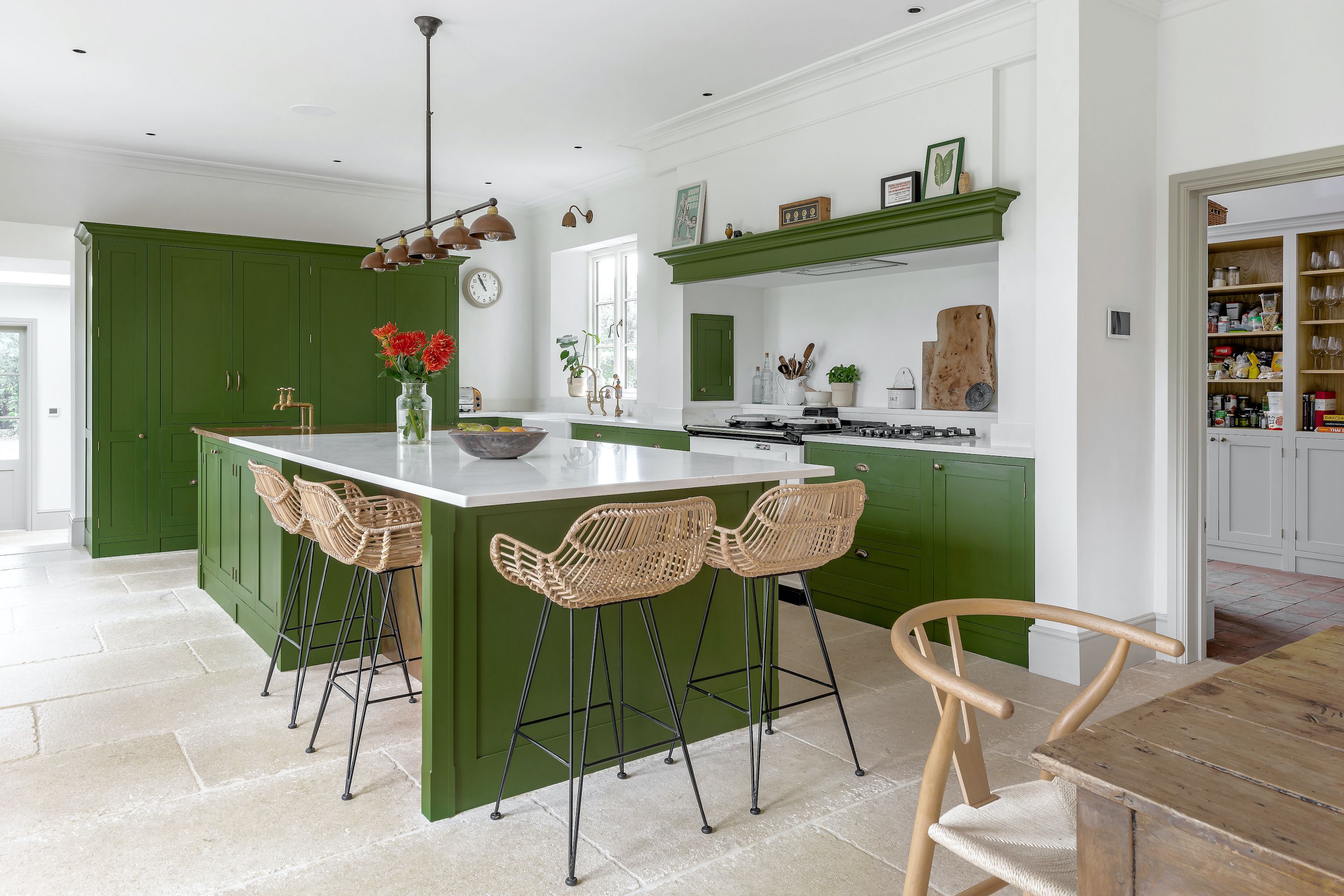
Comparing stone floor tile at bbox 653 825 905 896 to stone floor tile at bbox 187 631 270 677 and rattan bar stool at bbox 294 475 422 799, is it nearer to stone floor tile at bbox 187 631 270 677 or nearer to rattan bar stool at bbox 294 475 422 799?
rattan bar stool at bbox 294 475 422 799

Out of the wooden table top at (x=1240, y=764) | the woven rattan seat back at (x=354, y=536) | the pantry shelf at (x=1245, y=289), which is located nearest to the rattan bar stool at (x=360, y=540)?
the woven rattan seat back at (x=354, y=536)

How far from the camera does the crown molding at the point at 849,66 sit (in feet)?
12.5

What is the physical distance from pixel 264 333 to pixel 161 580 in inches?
74.6

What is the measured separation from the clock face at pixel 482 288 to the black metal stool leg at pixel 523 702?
550 centimetres

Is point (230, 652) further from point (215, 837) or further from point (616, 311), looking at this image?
point (616, 311)

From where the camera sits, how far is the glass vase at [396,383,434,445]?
3670 millimetres

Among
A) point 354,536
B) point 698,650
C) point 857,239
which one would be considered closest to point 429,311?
point 857,239

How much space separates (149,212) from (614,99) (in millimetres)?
3548

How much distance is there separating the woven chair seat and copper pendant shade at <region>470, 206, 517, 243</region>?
8.60 ft

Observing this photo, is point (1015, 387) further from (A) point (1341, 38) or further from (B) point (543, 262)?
(B) point (543, 262)

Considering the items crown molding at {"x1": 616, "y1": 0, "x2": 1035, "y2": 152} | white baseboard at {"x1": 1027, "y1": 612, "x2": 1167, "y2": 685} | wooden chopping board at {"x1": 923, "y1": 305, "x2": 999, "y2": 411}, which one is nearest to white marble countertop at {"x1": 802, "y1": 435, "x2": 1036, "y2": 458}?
wooden chopping board at {"x1": 923, "y1": 305, "x2": 999, "y2": 411}

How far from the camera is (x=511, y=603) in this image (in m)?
2.51

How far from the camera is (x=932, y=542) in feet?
13.0

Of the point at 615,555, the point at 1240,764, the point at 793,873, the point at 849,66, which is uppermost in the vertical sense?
the point at 849,66
